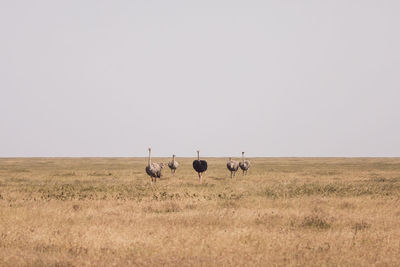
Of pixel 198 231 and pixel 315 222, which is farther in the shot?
pixel 315 222

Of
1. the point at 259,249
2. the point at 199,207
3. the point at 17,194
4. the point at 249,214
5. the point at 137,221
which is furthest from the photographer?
the point at 17,194

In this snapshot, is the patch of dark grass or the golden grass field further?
the patch of dark grass

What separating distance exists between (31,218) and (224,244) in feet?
21.1

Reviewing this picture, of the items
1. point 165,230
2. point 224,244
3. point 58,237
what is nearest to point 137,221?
point 165,230

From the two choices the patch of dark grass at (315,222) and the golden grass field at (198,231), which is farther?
the patch of dark grass at (315,222)

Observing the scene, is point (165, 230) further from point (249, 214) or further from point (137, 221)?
point (249, 214)

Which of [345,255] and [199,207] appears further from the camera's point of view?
[199,207]

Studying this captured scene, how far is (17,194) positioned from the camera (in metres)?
19.3

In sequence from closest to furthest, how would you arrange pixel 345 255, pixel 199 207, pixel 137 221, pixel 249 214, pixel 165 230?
pixel 345 255
pixel 165 230
pixel 137 221
pixel 249 214
pixel 199 207

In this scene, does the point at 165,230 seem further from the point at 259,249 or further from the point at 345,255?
the point at 345,255

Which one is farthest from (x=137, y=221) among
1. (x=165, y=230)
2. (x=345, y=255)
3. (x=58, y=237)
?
(x=345, y=255)

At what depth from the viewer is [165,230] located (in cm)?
1115

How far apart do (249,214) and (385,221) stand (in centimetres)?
397

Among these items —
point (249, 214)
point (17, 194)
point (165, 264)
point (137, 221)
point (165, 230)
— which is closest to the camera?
point (165, 264)
